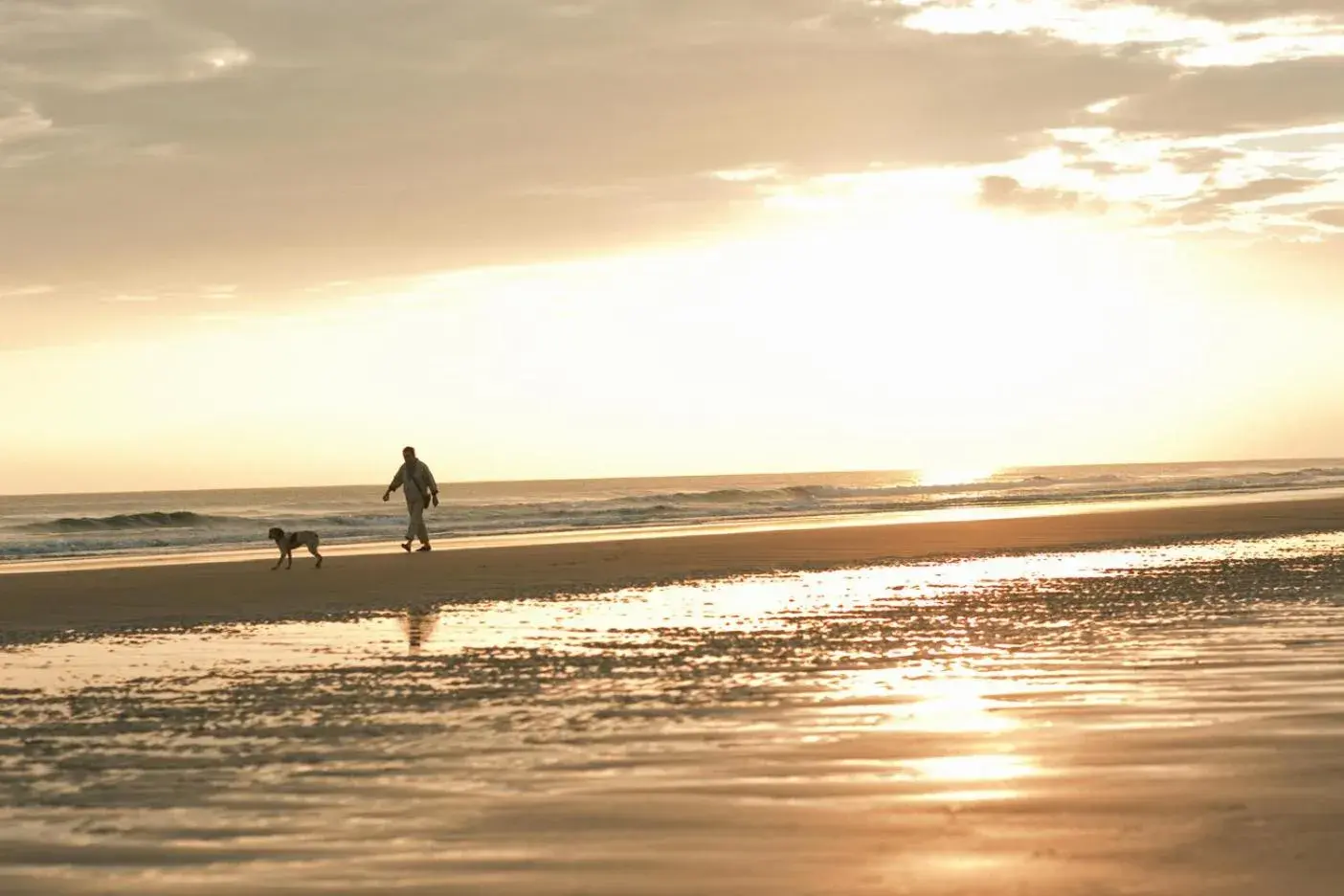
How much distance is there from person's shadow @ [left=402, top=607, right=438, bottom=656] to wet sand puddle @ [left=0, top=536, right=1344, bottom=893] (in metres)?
0.13

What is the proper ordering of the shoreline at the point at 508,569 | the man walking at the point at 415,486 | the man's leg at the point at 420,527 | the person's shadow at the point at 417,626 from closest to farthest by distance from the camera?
the person's shadow at the point at 417,626 → the shoreline at the point at 508,569 → the man walking at the point at 415,486 → the man's leg at the point at 420,527

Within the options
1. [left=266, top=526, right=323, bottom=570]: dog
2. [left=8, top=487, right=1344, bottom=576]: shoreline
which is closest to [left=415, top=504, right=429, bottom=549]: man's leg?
[left=8, top=487, right=1344, bottom=576]: shoreline

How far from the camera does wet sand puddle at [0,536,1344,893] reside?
5012mm

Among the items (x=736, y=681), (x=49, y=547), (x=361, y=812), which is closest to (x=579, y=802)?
(x=361, y=812)

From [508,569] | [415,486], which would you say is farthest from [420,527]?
[508,569]

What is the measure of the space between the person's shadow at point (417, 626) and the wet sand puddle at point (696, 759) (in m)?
0.13

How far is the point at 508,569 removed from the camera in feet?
74.3

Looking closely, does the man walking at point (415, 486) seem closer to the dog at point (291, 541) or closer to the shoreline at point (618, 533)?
the dog at point (291, 541)

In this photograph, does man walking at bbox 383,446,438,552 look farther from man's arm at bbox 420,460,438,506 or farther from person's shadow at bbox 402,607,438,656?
person's shadow at bbox 402,607,438,656

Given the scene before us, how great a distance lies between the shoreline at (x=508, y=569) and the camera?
17.0m

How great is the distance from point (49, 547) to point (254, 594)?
23.5 m

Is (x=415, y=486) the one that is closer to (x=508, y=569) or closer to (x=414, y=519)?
(x=414, y=519)

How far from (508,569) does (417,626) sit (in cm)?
844

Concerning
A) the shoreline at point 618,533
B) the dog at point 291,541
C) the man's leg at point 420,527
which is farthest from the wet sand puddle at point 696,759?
the shoreline at point 618,533
